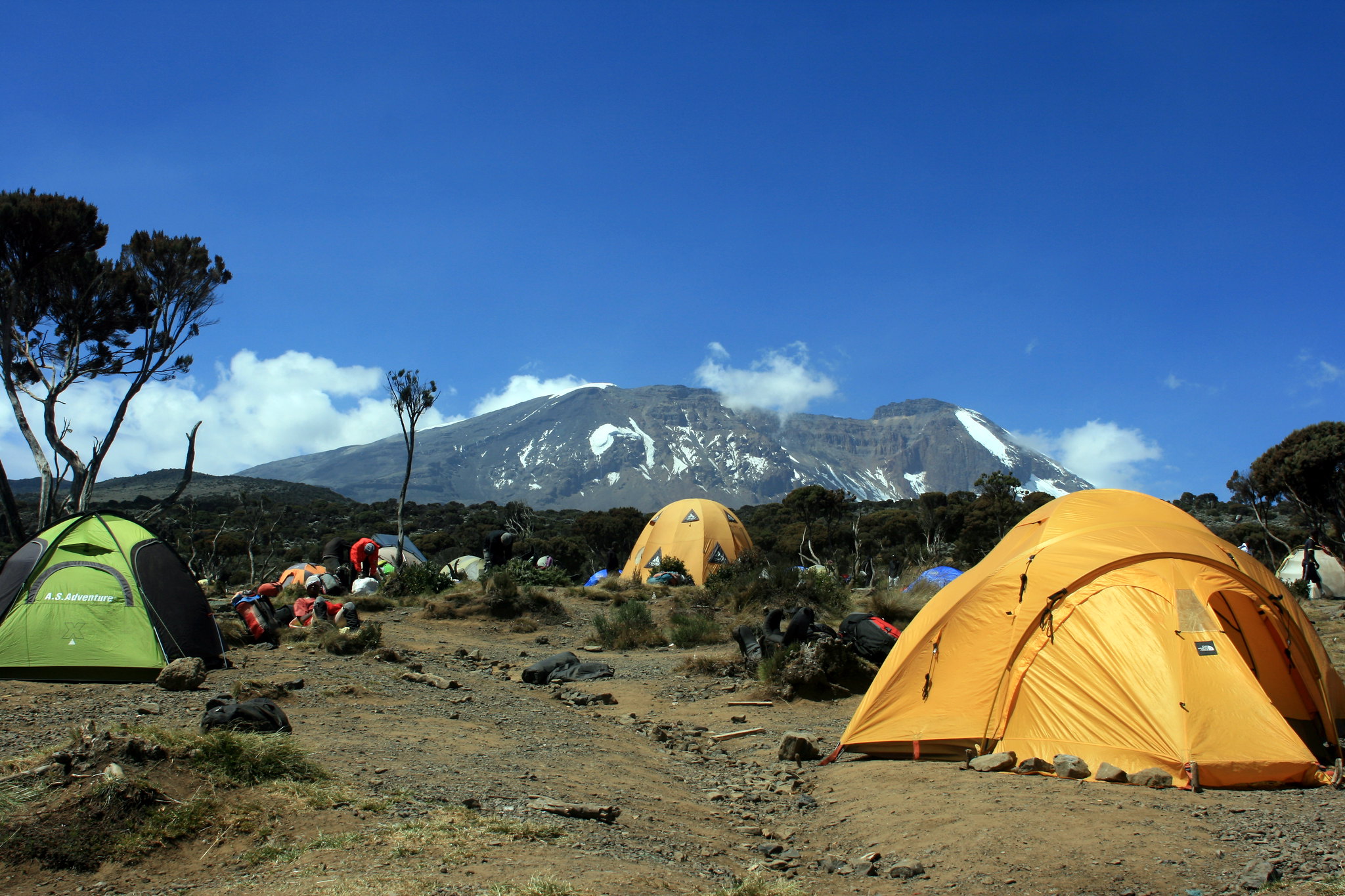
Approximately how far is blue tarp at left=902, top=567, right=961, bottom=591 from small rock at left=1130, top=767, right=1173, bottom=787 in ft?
38.5

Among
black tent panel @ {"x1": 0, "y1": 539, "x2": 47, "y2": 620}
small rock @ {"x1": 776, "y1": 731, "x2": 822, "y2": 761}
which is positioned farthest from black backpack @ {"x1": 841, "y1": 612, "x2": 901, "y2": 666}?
black tent panel @ {"x1": 0, "y1": 539, "x2": 47, "y2": 620}

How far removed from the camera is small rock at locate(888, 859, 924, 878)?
14.9ft

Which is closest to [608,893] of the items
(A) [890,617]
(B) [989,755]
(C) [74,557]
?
(B) [989,755]

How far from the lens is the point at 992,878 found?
14.2ft

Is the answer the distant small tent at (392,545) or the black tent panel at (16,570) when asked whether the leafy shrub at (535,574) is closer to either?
the distant small tent at (392,545)

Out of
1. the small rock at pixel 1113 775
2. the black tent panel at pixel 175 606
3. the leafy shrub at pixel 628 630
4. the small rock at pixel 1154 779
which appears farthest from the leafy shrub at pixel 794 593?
the black tent panel at pixel 175 606

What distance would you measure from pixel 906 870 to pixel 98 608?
8769 mm

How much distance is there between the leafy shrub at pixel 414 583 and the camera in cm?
1961

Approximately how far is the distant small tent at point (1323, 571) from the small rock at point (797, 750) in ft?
70.1

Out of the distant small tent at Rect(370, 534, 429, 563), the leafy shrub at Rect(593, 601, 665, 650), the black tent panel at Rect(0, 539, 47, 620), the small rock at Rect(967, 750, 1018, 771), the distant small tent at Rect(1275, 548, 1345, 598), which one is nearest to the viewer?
the small rock at Rect(967, 750, 1018, 771)

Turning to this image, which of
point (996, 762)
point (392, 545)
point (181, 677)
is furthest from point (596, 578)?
point (996, 762)

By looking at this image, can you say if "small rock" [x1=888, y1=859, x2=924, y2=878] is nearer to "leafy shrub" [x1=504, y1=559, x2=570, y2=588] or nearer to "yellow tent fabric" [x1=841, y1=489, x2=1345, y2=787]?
"yellow tent fabric" [x1=841, y1=489, x2=1345, y2=787]

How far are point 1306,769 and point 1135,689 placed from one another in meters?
1.13

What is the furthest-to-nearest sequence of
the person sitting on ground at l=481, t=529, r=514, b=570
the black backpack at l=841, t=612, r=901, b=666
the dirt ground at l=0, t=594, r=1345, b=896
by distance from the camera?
the person sitting on ground at l=481, t=529, r=514, b=570 → the black backpack at l=841, t=612, r=901, b=666 → the dirt ground at l=0, t=594, r=1345, b=896
